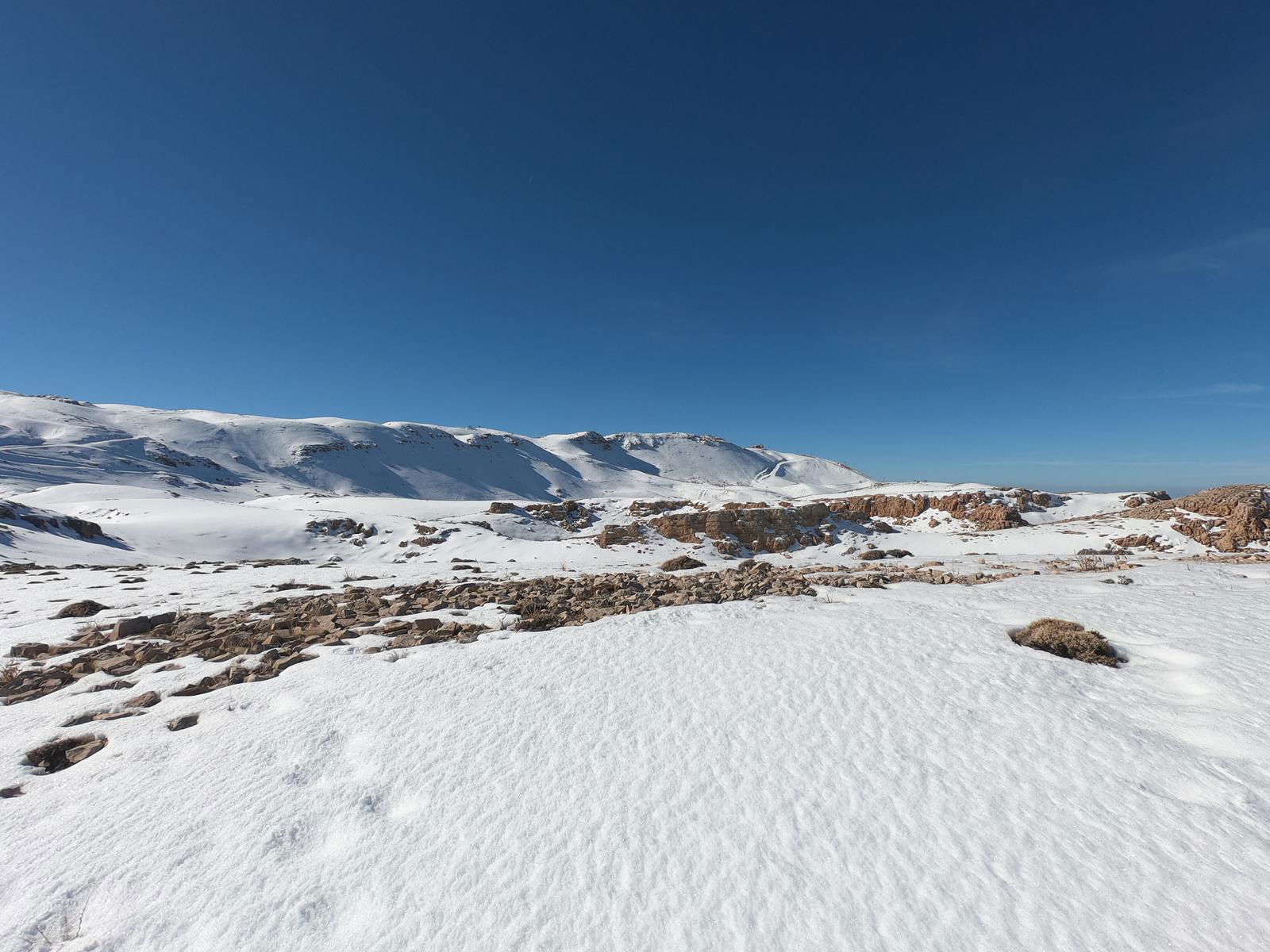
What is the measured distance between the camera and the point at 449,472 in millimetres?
136875

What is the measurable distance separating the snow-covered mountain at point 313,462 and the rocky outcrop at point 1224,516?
40.1 metres

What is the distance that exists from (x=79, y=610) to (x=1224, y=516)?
50987mm

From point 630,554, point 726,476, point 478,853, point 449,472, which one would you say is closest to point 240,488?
point 449,472

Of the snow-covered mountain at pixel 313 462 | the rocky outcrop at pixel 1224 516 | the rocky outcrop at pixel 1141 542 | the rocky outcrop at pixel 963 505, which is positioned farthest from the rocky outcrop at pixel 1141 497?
the snow-covered mountain at pixel 313 462

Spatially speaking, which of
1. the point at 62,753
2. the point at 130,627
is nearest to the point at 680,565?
the point at 130,627

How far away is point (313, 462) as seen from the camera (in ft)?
403

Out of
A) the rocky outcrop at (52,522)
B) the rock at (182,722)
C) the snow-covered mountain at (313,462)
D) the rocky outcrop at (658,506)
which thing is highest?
the snow-covered mountain at (313,462)

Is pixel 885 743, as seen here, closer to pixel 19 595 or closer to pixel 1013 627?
pixel 1013 627

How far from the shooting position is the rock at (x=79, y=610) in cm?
1131

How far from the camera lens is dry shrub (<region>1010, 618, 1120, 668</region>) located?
271 inches

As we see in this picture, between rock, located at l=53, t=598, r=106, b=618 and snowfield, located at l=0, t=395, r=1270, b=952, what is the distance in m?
2.21

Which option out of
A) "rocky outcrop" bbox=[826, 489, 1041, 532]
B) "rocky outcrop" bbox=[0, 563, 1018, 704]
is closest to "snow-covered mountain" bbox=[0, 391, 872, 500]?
"rocky outcrop" bbox=[826, 489, 1041, 532]

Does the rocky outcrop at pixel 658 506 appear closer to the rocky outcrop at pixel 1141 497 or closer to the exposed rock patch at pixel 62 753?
the exposed rock patch at pixel 62 753

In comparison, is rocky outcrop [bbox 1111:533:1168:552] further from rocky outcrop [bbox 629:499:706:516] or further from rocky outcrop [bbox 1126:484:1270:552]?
rocky outcrop [bbox 629:499:706:516]
